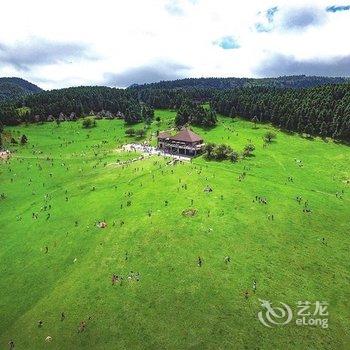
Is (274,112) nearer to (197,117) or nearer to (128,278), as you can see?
(197,117)

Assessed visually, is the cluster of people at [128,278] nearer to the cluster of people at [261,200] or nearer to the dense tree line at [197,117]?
→ the cluster of people at [261,200]

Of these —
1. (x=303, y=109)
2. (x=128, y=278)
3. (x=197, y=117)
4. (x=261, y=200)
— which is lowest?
(x=128, y=278)

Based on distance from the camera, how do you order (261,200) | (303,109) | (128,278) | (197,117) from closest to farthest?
(128,278), (261,200), (303,109), (197,117)

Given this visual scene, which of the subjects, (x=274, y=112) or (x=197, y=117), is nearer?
(x=274, y=112)

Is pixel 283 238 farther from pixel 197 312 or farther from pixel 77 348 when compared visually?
pixel 77 348

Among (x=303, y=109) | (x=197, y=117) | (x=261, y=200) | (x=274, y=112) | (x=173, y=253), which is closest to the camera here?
(x=173, y=253)

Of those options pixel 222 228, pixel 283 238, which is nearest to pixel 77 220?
pixel 222 228

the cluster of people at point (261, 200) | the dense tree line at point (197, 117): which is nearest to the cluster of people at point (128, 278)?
the cluster of people at point (261, 200)

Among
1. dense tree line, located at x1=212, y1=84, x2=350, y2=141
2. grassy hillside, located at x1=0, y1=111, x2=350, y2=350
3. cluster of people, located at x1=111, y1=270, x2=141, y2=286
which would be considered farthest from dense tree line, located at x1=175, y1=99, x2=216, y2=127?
cluster of people, located at x1=111, y1=270, x2=141, y2=286

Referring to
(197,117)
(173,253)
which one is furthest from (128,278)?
(197,117)
